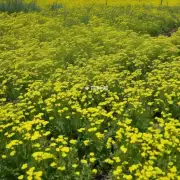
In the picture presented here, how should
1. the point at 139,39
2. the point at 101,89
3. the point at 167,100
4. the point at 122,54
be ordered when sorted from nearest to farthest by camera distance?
the point at 167,100 → the point at 101,89 → the point at 122,54 → the point at 139,39

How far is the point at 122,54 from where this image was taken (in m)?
9.24

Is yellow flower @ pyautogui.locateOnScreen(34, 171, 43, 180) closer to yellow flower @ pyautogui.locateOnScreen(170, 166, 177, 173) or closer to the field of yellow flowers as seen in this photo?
the field of yellow flowers

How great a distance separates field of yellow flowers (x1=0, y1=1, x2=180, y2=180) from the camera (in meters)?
4.52

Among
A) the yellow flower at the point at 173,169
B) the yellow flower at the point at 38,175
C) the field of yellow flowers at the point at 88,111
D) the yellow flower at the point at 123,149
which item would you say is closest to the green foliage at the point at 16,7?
the field of yellow flowers at the point at 88,111

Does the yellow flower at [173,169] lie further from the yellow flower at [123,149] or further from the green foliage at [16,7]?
the green foliage at [16,7]

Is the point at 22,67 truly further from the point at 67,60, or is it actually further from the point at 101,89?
the point at 101,89

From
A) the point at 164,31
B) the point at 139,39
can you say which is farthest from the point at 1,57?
the point at 164,31

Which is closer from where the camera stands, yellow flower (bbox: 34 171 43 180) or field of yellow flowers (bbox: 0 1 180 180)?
yellow flower (bbox: 34 171 43 180)

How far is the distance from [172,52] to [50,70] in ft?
12.9

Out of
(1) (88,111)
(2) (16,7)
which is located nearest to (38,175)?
(1) (88,111)

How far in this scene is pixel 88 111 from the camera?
584 centimetres

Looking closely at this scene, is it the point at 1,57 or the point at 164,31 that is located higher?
the point at 1,57

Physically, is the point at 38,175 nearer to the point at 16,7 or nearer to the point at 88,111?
the point at 88,111

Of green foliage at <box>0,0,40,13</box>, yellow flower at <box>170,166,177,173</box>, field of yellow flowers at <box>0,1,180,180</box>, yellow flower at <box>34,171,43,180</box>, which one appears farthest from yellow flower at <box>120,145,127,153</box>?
green foliage at <box>0,0,40,13</box>
